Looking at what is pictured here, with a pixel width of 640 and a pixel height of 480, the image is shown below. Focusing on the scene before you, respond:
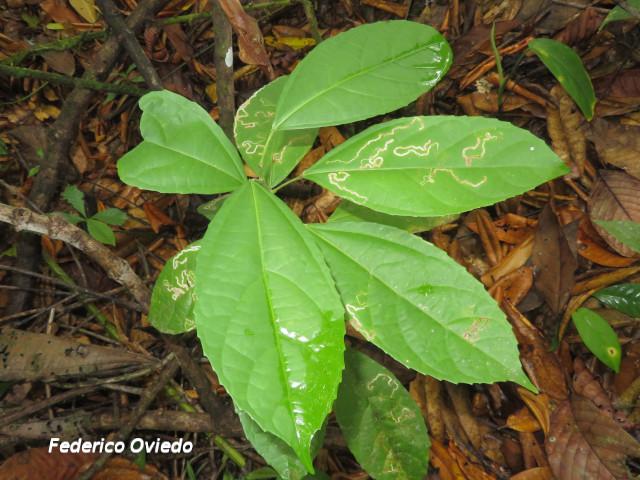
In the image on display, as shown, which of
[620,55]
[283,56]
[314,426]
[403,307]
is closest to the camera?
[314,426]

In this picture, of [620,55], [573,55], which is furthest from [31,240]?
[620,55]

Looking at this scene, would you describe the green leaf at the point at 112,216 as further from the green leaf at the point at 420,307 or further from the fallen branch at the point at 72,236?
the green leaf at the point at 420,307

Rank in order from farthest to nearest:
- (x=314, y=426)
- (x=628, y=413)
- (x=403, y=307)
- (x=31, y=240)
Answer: (x=31, y=240) → (x=628, y=413) → (x=403, y=307) → (x=314, y=426)

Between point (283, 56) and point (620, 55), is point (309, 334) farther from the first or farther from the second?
point (620, 55)

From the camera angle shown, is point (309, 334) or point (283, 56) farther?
point (283, 56)

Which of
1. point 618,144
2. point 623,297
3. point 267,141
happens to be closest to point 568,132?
point 618,144

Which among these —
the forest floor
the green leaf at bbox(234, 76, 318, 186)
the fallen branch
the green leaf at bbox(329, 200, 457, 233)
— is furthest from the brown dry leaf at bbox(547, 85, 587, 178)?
the fallen branch

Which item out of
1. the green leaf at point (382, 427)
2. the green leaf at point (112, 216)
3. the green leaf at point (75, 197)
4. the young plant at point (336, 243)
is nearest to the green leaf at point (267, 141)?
the young plant at point (336, 243)
